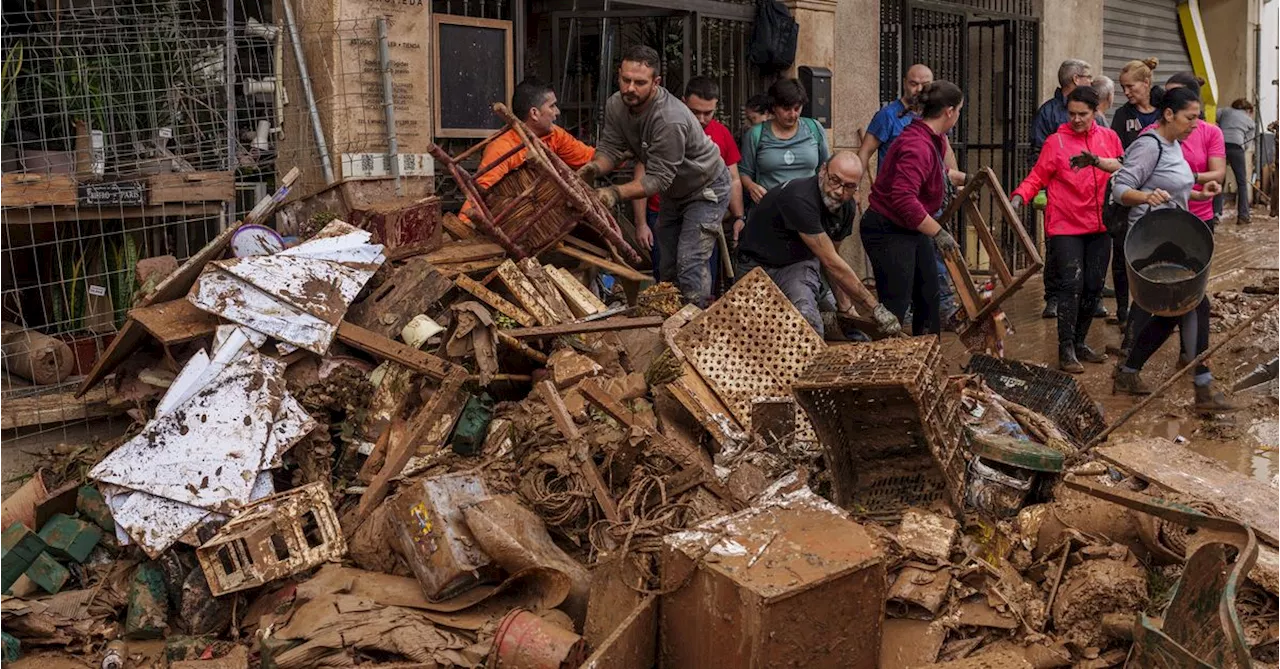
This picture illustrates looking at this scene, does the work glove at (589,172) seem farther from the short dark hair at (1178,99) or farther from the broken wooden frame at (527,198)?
the short dark hair at (1178,99)

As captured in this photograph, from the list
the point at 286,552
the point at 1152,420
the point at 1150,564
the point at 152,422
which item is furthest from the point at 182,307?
the point at 1152,420

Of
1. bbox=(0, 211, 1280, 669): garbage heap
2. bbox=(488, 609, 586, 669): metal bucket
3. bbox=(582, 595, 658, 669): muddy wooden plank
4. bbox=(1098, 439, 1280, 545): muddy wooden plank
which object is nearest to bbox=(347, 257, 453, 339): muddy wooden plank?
bbox=(0, 211, 1280, 669): garbage heap

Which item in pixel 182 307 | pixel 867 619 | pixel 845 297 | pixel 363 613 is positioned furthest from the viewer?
pixel 845 297

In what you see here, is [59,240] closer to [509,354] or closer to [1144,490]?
[509,354]

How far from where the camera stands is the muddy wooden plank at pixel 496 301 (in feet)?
22.4

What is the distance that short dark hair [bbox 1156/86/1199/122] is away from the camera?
8.04 meters

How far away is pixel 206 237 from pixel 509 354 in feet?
6.51

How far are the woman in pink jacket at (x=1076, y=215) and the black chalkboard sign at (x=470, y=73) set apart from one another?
3485mm

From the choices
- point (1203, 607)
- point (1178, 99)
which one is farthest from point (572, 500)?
point (1178, 99)

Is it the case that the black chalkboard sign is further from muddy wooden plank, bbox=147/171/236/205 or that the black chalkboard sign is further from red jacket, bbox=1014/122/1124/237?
red jacket, bbox=1014/122/1124/237

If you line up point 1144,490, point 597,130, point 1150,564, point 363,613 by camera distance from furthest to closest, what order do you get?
point 597,130 < point 1144,490 < point 1150,564 < point 363,613

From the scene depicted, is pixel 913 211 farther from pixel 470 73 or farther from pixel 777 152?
pixel 470 73

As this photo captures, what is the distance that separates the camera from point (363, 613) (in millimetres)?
5094

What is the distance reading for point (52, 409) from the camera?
6.40m
